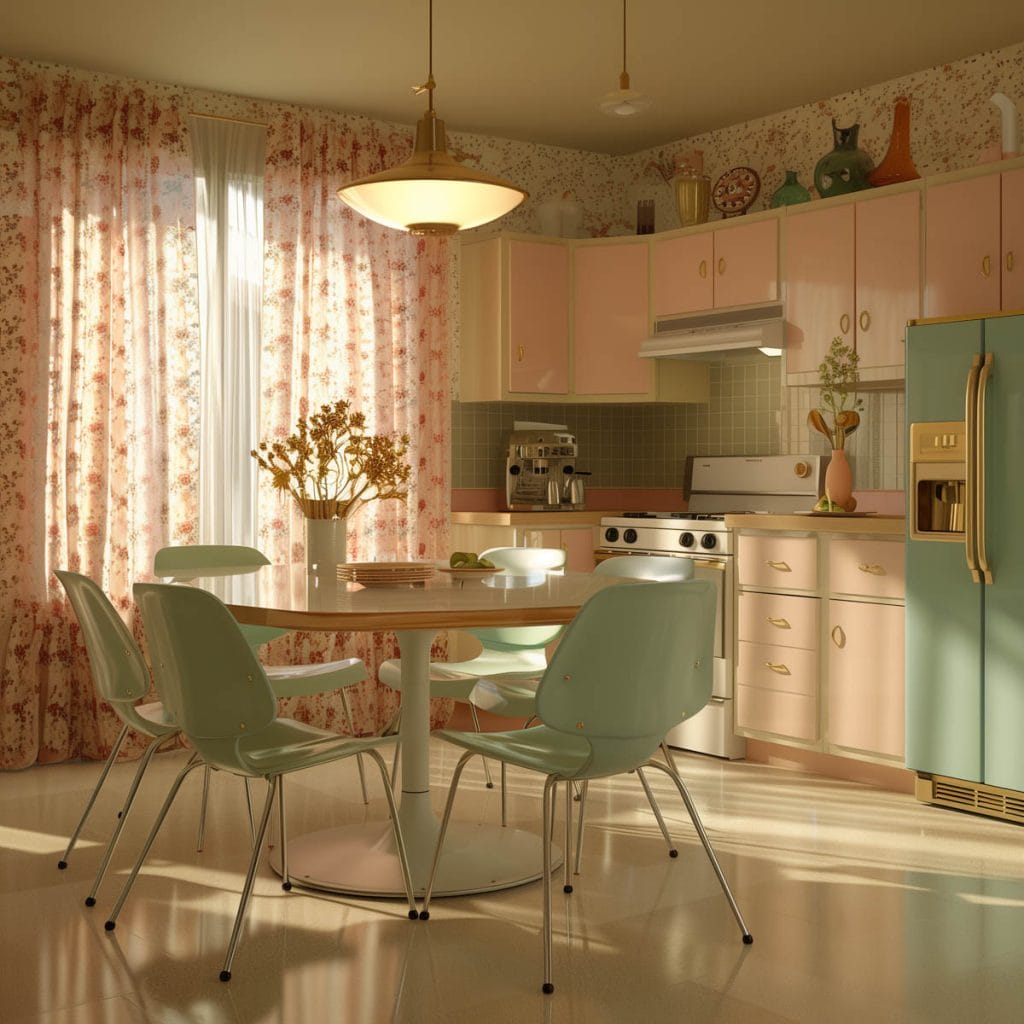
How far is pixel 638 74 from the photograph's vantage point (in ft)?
17.1

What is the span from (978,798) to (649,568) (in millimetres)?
1366

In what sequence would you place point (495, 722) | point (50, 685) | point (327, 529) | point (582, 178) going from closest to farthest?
1. point (327, 529)
2. point (50, 685)
3. point (495, 722)
4. point (582, 178)

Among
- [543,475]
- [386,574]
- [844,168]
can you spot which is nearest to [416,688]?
[386,574]

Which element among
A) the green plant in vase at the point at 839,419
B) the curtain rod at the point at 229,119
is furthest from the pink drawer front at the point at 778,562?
the curtain rod at the point at 229,119

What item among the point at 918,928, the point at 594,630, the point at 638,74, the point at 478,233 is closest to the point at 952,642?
the point at 918,928

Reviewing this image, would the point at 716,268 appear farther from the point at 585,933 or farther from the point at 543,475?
the point at 585,933

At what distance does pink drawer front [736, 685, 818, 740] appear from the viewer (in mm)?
4891

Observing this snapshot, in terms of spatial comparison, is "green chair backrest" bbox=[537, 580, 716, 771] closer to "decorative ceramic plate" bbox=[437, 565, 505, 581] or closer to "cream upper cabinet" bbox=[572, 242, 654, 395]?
"decorative ceramic plate" bbox=[437, 565, 505, 581]

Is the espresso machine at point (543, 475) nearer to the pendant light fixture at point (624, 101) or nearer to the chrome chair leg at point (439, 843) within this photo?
the pendant light fixture at point (624, 101)

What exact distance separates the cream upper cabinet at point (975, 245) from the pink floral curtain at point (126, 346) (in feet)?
7.48

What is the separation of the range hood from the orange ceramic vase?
64 centimetres

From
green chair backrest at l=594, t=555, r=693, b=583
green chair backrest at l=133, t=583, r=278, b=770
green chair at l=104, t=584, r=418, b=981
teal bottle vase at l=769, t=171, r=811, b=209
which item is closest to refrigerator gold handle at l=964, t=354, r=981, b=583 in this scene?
green chair backrest at l=594, t=555, r=693, b=583

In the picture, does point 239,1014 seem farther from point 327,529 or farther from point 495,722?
point 495,722

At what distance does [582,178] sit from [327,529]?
3.27 metres
